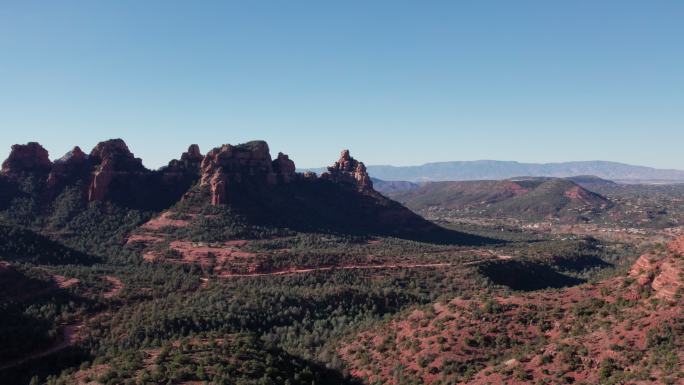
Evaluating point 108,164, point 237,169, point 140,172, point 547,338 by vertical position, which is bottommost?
point 547,338

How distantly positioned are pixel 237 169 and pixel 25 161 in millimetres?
53265

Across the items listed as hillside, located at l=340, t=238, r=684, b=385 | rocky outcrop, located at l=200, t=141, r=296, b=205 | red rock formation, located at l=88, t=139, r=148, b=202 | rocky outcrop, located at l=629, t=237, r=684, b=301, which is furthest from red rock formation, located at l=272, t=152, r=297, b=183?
rocky outcrop, located at l=629, t=237, r=684, b=301

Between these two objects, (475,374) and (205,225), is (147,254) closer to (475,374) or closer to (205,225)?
(205,225)

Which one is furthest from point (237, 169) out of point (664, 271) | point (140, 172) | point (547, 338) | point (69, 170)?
point (664, 271)

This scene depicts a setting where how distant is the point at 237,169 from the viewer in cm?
13938

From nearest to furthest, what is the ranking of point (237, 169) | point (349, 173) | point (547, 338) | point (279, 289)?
1. point (547, 338)
2. point (279, 289)
3. point (237, 169)
4. point (349, 173)

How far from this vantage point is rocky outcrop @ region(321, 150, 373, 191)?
17112 centimetres

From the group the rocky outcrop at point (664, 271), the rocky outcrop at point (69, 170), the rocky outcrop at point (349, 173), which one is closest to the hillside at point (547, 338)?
the rocky outcrop at point (664, 271)

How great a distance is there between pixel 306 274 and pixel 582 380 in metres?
59.5

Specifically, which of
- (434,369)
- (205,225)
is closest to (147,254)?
(205,225)

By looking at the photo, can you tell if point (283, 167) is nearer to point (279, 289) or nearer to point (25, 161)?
point (25, 161)

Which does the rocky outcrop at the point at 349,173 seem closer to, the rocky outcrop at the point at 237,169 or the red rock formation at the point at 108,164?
the rocky outcrop at the point at 237,169

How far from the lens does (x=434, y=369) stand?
151 feet

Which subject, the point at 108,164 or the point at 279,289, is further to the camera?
the point at 108,164
